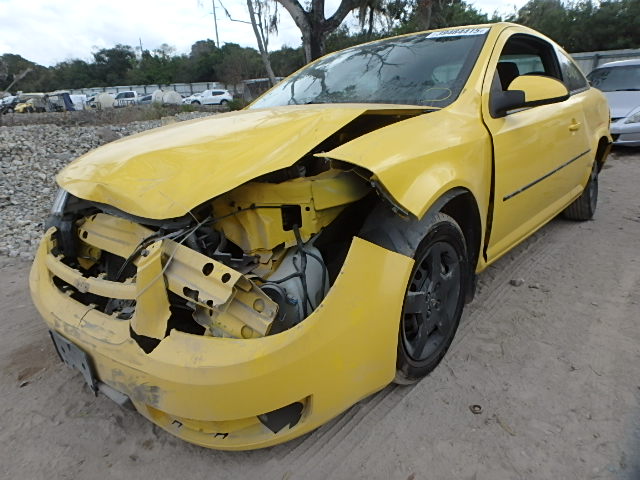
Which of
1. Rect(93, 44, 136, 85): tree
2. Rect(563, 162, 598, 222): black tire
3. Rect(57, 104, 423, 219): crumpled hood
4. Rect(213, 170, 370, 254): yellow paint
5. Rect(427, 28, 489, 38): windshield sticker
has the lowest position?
Rect(563, 162, 598, 222): black tire

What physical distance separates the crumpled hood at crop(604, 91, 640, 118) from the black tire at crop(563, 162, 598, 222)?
13.4 ft

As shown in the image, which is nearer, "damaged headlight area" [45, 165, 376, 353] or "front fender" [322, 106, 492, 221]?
"damaged headlight area" [45, 165, 376, 353]

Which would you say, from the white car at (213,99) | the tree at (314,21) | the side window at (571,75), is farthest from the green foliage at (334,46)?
the side window at (571,75)

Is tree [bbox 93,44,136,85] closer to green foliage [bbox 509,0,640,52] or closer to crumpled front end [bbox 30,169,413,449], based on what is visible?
green foliage [bbox 509,0,640,52]

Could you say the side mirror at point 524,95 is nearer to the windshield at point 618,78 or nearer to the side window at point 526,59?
the side window at point 526,59

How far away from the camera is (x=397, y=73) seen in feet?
8.93

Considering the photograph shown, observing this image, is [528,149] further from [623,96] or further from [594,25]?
[594,25]

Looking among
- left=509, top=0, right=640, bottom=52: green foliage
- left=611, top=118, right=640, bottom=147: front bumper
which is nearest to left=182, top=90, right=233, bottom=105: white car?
left=509, top=0, right=640, bottom=52: green foliage

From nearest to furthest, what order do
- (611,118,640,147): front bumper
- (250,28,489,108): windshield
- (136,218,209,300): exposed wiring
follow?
(136,218,209,300): exposed wiring → (250,28,489,108): windshield → (611,118,640,147): front bumper

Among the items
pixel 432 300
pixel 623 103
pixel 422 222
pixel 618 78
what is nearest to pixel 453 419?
pixel 432 300

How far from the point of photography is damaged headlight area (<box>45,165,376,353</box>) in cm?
154

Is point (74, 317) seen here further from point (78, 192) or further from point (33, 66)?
point (33, 66)

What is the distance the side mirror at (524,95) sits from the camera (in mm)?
2352

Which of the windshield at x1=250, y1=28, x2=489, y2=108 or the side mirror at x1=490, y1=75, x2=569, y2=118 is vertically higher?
the windshield at x1=250, y1=28, x2=489, y2=108
